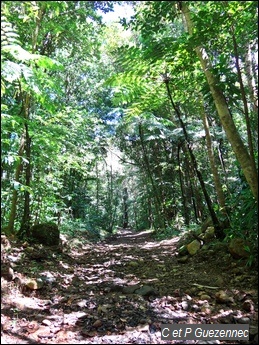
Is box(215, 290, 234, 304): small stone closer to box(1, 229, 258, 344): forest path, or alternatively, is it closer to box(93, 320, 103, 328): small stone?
box(1, 229, 258, 344): forest path

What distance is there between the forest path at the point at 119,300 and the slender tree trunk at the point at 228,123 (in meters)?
1.69

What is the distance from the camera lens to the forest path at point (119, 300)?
11.0 feet

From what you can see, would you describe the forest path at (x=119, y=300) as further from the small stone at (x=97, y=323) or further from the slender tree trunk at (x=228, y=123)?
the slender tree trunk at (x=228, y=123)

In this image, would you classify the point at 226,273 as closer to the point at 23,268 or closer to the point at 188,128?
the point at 23,268

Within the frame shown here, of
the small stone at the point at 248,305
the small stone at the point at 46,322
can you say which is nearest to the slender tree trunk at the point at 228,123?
the small stone at the point at 248,305

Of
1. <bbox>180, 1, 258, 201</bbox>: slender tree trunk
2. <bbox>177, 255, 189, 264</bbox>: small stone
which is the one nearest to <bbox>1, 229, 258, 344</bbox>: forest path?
<bbox>177, 255, 189, 264</bbox>: small stone

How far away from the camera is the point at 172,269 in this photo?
6.24m

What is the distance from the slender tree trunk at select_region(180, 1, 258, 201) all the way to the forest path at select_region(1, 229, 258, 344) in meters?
1.69

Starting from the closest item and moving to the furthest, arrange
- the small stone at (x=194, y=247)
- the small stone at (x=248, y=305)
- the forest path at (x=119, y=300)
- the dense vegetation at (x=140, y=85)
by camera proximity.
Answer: the forest path at (x=119, y=300) → the small stone at (x=248, y=305) → the dense vegetation at (x=140, y=85) → the small stone at (x=194, y=247)

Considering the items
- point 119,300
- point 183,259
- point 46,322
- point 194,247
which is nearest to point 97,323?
point 46,322

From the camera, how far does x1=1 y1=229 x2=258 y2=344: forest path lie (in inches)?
132

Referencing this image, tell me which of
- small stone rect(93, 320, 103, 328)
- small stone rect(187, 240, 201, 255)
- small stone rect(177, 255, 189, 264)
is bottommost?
small stone rect(93, 320, 103, 328)

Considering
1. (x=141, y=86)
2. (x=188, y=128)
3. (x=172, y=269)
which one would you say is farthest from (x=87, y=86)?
(x=172, y=269)

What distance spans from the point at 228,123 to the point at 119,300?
353 cm
